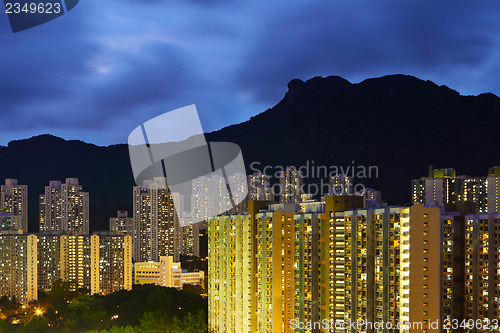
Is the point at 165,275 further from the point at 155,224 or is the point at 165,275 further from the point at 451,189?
the point at 451,189

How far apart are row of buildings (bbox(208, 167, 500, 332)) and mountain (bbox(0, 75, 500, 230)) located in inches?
466

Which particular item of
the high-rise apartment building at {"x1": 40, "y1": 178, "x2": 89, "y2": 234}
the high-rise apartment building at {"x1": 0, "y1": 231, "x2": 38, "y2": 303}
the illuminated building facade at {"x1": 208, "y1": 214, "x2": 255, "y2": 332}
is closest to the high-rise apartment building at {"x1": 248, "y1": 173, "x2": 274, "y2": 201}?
the high-rise apartment building at {"x1": 40, "y1": 178, "x2": 89, "y2": 234}

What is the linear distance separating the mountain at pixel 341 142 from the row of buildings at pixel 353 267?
11.8 metres

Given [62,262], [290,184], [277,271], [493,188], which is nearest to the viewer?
[277,271]

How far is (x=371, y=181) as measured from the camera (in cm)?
2269

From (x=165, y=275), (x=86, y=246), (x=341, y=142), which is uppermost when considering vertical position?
(x=341, y=142)

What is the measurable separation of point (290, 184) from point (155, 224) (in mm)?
5070

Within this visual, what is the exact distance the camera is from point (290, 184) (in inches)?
877

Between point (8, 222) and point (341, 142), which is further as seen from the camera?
point (341, 142)

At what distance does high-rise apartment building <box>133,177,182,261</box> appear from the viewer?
21.7 metres

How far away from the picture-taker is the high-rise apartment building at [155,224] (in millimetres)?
21703

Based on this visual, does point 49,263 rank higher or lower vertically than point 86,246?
lower

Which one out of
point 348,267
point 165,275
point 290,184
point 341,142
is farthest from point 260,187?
point 348,267

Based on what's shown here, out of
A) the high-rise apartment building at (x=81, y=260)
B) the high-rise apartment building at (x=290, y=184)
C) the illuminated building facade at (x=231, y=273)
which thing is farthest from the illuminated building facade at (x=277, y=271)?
the high-rise apartment building at (x=290, y=184)
